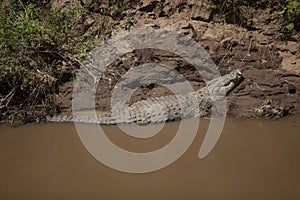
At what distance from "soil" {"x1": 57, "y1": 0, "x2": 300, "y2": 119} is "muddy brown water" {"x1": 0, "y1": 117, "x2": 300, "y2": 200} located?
0.71m

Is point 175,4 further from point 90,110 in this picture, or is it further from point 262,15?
point 90,110

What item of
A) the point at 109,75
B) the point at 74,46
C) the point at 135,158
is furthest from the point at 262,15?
the point at 135,158

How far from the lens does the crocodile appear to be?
4.95 meters

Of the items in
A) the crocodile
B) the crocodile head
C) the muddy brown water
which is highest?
the crocodile head

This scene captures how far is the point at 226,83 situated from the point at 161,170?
2.43 meters

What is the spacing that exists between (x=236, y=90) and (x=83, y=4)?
2936mm

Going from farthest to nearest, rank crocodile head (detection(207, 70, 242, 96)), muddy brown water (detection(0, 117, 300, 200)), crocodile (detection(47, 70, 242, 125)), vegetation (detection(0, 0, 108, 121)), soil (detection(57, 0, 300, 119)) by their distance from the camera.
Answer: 1. crocodile head (detection(207, 70, 242, 96))
2. soil (detection(57, 0, 300, 119))
3. vegetation (detection(0, 0, 108, 121))
4. crocodile (detection(47, 70, 242, 125))
5. muddy brown water (detection(0, 117, 300, 200))

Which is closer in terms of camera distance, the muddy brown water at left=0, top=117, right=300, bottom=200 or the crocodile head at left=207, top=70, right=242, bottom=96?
the muddy brown water at left=0, top=117, right=300, bottom=200

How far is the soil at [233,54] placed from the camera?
5258 millimetres

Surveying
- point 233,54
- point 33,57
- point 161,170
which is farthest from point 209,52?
point 161,170

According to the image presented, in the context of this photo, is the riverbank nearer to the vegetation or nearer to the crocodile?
the vegetation

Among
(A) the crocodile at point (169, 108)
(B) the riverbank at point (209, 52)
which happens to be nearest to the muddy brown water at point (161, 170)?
(A) the crocodile at point (169, 108)

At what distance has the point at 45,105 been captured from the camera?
5164 millimetres

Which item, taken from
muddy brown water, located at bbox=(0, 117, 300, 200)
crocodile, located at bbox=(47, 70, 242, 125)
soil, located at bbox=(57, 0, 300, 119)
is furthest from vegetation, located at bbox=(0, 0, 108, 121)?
muddy brown water, located at bbox=(0, 117, 300, 200)
